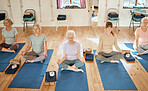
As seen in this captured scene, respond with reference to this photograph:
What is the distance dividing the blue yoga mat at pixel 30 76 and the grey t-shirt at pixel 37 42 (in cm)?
28

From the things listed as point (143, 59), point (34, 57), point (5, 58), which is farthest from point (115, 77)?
point (5, 58)

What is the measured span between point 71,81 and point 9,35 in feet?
6.55

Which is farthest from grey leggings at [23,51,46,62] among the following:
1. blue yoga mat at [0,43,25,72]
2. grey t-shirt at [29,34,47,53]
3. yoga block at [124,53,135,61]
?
yoga block at [124,53,135,61]

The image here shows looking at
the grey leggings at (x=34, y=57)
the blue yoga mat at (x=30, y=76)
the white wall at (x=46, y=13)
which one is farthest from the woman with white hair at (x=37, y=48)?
the white wall at (x=46, y=13)

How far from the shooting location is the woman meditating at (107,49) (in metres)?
3.21

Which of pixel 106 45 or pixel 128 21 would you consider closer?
pixel 106 45

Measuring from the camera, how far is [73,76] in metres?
2.82

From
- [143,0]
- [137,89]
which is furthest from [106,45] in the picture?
[143,0]

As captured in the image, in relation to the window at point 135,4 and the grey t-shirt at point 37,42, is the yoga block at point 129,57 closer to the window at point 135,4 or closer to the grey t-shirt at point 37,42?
the grey t-shirt at point 37,42

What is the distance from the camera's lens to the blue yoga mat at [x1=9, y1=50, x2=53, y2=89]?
2.61 meters

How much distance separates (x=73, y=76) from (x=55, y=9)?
3.64 metres

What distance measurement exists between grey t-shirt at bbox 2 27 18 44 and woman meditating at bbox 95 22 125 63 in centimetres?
199

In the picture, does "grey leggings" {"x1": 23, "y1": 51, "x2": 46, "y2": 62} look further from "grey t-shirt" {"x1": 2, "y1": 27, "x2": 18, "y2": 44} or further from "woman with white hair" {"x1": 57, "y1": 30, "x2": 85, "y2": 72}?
"grey t-shirt" {"x1": 2, "y1": 27, "x2": 18, "y2": 44}

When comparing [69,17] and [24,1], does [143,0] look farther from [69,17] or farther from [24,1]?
[24,1]
